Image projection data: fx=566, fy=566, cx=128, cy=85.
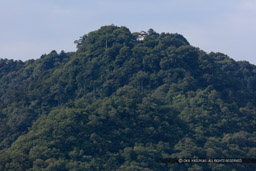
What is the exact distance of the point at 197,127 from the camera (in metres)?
65.2

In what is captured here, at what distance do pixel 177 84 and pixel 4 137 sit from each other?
76.1 ft

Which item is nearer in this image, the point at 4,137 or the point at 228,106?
the point at 4,137

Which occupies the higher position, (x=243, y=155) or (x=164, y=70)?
(x=164, y=70)

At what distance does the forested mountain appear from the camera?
55.8 metres

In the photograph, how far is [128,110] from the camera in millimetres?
62562

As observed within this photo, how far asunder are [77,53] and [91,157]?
27.5 m

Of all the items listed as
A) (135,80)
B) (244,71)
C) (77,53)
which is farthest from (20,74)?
(244,71)

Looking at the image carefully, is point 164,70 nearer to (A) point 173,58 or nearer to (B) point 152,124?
(A) point 173,58

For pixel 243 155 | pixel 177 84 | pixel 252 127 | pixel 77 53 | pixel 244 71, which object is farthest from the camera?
pixel 244 71

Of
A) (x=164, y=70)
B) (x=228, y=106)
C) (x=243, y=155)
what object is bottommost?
(x=243, y=155)

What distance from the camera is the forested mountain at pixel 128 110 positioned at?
55844mm

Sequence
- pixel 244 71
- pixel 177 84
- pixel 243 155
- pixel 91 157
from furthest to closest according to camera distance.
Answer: pixel 244 71 → pixel 177 84 → pixel 243 155 → pixel 91 157

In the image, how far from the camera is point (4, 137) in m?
65.9

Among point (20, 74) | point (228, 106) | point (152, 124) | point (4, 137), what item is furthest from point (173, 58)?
point (20, 74)
